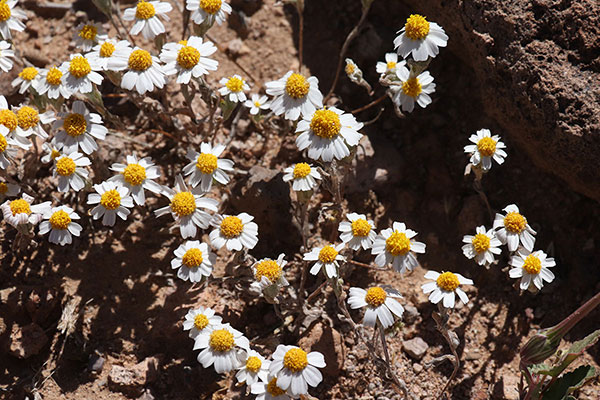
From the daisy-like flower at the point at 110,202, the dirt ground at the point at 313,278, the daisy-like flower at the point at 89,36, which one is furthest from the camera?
the daisy-like flower at the point at 89,36

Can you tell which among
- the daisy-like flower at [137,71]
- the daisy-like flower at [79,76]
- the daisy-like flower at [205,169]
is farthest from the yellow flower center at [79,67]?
the daisy-like flower at [205,169]

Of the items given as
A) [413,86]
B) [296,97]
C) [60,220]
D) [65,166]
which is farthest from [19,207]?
[413,86]

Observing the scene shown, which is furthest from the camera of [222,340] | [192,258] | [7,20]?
[7,20]

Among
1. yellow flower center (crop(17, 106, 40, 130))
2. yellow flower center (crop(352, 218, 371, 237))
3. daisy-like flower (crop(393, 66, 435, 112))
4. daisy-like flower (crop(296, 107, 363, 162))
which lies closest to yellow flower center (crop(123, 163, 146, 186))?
yellow flower center (crop(17, 106, 40, 130))

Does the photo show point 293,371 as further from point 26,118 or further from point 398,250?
point 26,118

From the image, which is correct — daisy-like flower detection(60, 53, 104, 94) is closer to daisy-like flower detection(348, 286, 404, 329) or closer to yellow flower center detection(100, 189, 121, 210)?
yellow flower center detection(100, 189, 121, 210)

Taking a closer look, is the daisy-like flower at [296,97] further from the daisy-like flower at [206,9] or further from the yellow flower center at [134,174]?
the yellow flower center at [134,174]
